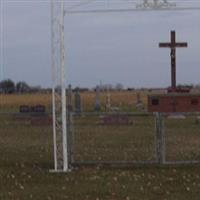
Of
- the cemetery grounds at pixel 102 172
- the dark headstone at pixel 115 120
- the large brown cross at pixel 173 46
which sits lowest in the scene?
the cemetery grounds at pixel 102 172

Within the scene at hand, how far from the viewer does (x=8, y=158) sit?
18172mm

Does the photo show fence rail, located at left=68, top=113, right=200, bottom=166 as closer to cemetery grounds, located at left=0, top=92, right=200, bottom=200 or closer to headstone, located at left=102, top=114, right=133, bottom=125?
cemetery grounds, located at left=0, top=92, right=200, bottom=200

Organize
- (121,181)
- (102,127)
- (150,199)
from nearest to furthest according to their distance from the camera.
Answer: (150,199), (121,181), (102,127)

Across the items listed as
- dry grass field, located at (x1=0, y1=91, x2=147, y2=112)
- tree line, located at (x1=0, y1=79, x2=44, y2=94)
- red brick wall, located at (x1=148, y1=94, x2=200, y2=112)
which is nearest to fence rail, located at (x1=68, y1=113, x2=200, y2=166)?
red brick wall, located at (x1=148, y1=94, x2=200, y2=112)

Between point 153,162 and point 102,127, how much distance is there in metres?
13.3

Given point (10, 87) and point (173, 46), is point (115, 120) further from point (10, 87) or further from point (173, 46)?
point (10, 87)

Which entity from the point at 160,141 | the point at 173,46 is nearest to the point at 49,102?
the point at 173,46

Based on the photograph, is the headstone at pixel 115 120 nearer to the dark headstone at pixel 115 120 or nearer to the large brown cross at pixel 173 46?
the dark headstone at pixel 115 120

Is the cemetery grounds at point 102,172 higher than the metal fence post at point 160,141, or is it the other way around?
the metal fence post at point 160,141

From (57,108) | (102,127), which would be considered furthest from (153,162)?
(102,127)

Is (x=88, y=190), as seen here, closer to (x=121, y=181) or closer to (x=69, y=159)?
(x=121, y=181)

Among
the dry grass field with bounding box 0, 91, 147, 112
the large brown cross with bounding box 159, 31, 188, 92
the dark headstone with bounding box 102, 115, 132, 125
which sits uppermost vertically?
the large brown cross with bounding box 159, 31, 188, 92

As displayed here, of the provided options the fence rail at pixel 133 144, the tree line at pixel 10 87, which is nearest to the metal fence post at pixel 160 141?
the fence rail at pixel 133 144

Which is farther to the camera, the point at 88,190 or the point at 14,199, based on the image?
the point at 88,190
